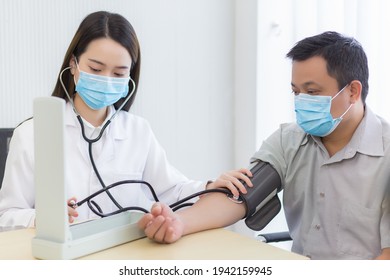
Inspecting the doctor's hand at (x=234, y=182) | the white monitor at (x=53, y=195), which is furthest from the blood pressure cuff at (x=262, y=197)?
the white monitor at (x=53, y=195)

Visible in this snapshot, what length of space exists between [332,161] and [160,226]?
619 millimetres

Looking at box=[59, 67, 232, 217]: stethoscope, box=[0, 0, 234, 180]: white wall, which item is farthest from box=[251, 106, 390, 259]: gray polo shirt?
box=[0, 0, 234, 180]: white wall

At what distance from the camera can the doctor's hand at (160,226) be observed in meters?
0.97

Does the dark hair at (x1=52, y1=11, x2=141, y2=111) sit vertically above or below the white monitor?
above

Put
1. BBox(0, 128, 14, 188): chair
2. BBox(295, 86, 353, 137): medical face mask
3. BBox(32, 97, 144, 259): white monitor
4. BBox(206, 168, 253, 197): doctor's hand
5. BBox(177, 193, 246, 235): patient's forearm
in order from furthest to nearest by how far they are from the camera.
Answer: BBox(0, 128, 14, 188): chair, BBox(295, 86, 353, 137): medical face mask, BBox(206, 168, 253, 197): doctor's hand, BBox(177, 193, 246, 235): patient's forearm, BBox(32, 97, 144, 259): white monitor

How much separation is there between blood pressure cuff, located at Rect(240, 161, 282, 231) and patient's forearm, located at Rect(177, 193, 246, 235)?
30 millimetres

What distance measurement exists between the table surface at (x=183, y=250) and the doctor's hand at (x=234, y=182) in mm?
215

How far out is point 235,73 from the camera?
8.50 ft

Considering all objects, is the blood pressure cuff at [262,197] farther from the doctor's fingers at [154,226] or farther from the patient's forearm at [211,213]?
the doctor's fingers at [154,226]

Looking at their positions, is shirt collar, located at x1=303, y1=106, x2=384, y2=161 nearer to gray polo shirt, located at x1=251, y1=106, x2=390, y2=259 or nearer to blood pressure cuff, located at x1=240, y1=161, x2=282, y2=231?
gray polo shirt, located at x1=251, y1=106, x2=390, y2=259

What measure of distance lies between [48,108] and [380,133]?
0.94 meters

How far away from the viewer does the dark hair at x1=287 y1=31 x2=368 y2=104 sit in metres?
1.38

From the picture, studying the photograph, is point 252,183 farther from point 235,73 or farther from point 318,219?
point 235,73
